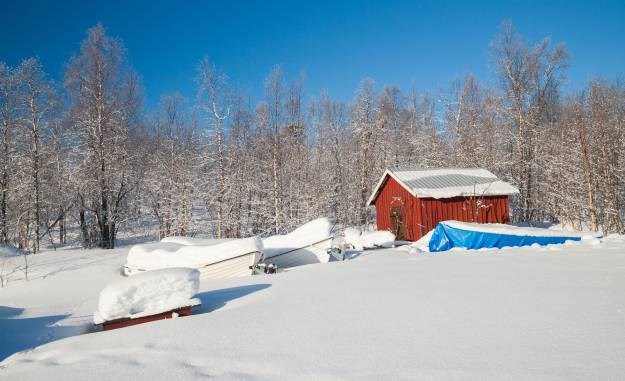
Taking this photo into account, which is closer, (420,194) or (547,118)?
(420,194)

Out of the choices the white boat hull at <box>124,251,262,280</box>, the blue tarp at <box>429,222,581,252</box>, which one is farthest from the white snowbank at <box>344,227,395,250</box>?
the white boat hull at <box>124,251,262,280</box>

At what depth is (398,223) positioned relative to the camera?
18.3 meters

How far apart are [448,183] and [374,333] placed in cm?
1555

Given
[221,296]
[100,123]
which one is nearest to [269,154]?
[100,123]

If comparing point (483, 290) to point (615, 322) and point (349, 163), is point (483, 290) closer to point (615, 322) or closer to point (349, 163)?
point (615, 322)

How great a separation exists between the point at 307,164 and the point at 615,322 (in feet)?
78.3

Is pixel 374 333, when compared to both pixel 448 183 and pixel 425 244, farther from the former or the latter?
pixel 448 183

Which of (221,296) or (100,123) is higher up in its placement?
(100,123)

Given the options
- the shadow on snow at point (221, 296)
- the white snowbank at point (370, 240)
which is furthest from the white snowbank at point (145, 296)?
the white snowbank at point (370, 240)

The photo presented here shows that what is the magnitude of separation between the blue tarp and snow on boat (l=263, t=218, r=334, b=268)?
4.32 metres

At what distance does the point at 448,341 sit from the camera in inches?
125

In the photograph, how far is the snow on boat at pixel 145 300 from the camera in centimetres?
509

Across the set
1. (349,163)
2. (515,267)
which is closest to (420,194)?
(515,267)

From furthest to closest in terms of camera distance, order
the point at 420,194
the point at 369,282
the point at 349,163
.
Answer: the point at 349,163 → the point at 420,194 → the point at 369,282
